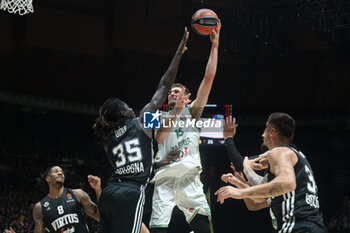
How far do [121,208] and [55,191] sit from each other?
2.60 meters

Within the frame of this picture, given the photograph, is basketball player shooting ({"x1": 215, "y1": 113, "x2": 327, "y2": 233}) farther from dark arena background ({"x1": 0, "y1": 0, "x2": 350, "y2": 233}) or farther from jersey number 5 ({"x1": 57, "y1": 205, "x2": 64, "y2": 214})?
dark arena background ({"x1": 0, "y1": 0, "x2": 350, "y2": 233})

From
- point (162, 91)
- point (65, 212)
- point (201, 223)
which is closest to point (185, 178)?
point (201, 223)

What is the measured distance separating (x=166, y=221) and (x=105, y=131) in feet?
4.64

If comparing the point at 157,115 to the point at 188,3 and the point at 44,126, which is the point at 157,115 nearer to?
the point at 188,3

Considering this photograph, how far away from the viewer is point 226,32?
1359 centimetres

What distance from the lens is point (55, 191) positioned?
6.34 metres

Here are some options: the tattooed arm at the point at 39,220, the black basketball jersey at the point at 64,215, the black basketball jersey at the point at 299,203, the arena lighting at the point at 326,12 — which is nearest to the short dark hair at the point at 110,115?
the black basketball jersey at the point at 299,203

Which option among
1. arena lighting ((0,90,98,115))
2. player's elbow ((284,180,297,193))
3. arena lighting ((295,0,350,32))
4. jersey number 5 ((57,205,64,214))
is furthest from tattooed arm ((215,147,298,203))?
arena lighting ((0,90,98,115))

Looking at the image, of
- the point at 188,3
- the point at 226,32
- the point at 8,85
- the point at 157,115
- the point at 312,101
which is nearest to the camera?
the point at 157,115

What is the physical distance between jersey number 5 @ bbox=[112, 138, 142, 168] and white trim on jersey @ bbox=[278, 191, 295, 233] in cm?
137

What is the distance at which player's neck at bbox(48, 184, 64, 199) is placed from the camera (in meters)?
6.28

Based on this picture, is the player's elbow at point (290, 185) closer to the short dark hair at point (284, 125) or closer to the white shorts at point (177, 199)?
the short dark hair at point (284, 125)

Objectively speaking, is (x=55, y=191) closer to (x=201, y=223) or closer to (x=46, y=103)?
(x=201, y=223)

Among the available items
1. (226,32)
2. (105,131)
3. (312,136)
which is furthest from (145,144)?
(312,136)
